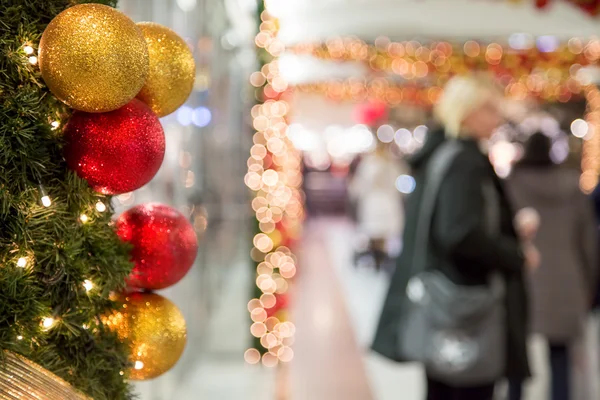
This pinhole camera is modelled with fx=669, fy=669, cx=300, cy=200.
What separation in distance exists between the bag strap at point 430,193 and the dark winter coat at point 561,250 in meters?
1.23

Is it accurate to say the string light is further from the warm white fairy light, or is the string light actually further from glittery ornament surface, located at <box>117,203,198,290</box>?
glittery ornament surface, located at <box>117,203,198,290</box>

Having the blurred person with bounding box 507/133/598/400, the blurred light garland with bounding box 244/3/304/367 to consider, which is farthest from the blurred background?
the blurred person with bounding box 507/133/598/400

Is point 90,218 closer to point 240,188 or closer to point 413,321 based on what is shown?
point 413,321

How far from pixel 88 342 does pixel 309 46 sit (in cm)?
850

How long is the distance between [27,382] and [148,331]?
25 centimetres

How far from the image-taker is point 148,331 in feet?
3.82

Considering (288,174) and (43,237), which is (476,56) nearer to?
(288,174)

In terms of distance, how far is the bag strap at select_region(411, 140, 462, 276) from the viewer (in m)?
2.47

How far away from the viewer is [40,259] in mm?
975

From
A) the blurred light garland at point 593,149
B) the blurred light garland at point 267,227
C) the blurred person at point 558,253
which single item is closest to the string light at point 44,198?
the blurred person at point 558,253

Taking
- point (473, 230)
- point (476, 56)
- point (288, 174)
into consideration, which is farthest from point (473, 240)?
point (476, 56)

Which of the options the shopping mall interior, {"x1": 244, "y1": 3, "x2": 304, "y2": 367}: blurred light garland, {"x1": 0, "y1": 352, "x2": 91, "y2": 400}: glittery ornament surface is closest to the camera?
{"x1": 0, "y1": 352, "x2": 91, "y2": 400}: glittery ornament surface

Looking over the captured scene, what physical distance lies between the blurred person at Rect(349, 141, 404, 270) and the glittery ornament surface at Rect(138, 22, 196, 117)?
24.3 ft

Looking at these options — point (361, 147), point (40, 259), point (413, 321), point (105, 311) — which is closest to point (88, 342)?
point (105, 311)
